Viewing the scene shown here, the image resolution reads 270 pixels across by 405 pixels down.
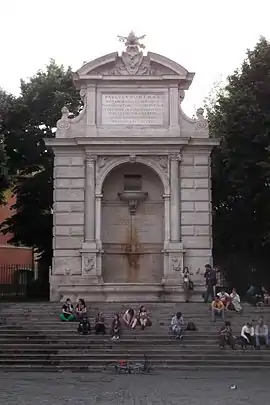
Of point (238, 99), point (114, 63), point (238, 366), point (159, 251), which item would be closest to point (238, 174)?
point (238, 99)

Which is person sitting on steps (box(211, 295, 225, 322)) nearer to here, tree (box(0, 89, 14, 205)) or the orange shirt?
the orange shirt

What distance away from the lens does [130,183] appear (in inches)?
1382

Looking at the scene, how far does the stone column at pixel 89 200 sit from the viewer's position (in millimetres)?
33219

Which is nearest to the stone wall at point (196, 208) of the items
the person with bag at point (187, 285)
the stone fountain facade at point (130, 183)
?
the stone fountain facade at point (130, 183)

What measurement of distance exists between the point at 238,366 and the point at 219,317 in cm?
478

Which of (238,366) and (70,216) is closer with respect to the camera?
(238,366)

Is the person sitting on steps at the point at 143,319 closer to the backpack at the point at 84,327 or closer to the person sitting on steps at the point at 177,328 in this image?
the person sitting on steps at the point at 177,328

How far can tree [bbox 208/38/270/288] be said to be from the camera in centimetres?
3631

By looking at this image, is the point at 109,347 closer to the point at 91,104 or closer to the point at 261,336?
the point at 261,336

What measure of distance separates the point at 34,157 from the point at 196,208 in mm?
13940

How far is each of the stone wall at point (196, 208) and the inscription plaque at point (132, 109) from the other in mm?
2472

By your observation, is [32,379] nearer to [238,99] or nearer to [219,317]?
[219,317]

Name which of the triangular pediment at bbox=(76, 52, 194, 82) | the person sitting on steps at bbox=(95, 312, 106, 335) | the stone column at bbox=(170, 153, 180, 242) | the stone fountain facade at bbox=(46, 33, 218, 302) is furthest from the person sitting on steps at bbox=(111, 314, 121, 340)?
the triangular pediment at bbox=(76, 52, 194, 82)

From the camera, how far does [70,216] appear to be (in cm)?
3341
